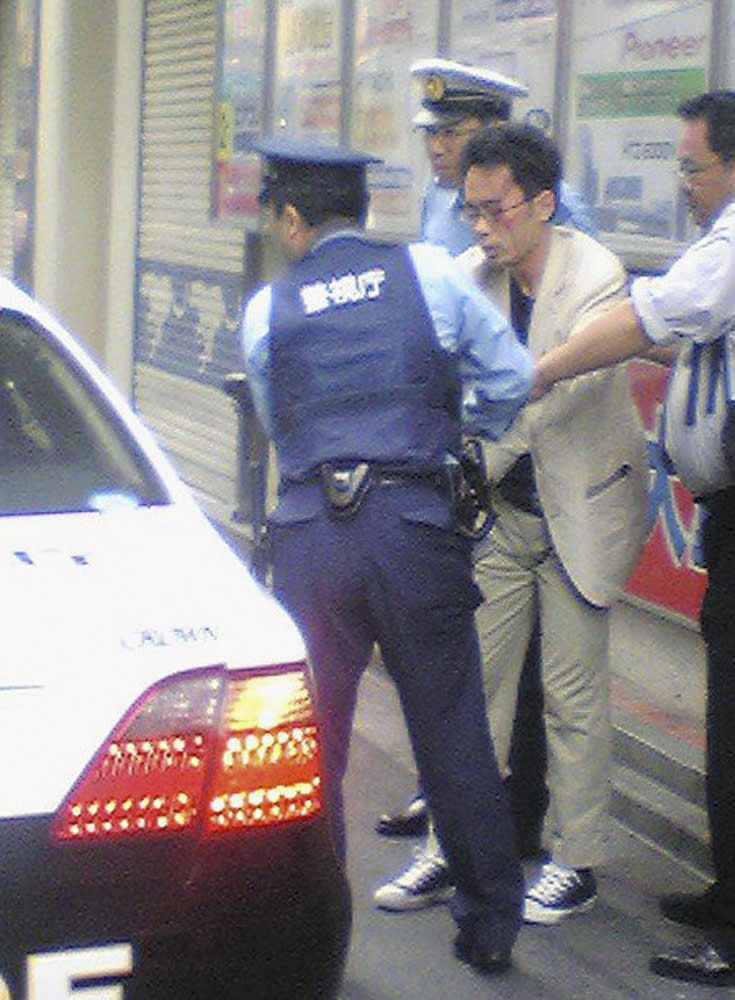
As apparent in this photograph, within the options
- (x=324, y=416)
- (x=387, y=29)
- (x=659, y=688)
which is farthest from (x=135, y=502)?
(x=387, y=29)

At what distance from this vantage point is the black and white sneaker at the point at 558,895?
193 inches

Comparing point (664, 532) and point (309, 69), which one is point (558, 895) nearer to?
point (664, 532)

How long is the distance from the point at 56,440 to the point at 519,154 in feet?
4.71

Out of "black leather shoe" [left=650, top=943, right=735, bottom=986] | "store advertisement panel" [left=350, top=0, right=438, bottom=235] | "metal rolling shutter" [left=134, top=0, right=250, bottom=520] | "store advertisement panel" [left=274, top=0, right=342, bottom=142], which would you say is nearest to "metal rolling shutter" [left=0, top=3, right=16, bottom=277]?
"metal rolling shutter" [left=134, top=0, right=250, bottom=520]

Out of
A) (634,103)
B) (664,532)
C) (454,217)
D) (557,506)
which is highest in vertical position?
(634,103)

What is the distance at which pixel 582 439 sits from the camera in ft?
15.5

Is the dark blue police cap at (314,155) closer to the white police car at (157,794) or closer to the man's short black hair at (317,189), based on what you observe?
the man's short black hair at (317,189)

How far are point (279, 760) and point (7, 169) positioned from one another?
1496cm

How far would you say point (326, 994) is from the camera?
300cm

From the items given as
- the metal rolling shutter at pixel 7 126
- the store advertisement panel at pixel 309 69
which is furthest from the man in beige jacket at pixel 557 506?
the metal rolling shutter at pixel 7 126

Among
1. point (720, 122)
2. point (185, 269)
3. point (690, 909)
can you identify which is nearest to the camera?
point (720, 122)

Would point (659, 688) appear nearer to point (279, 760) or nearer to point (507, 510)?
point (507, 510)

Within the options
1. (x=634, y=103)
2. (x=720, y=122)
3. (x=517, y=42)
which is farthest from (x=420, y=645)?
(x=517, y=42)

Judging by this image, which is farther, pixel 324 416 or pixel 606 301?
pixel 606 301
